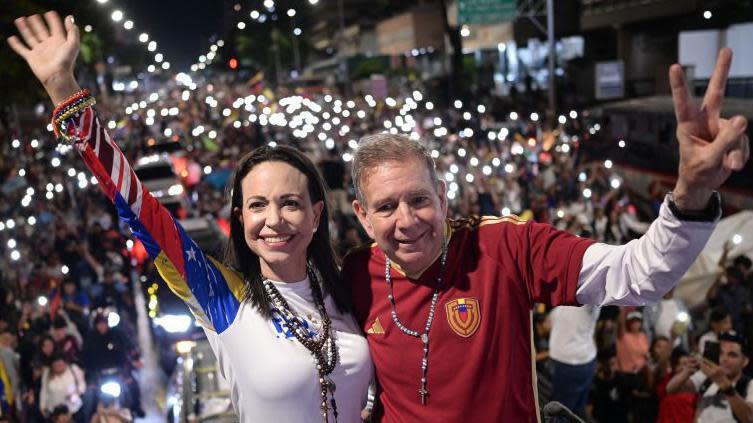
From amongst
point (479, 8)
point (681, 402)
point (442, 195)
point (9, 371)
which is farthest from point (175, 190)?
point (442, 195)


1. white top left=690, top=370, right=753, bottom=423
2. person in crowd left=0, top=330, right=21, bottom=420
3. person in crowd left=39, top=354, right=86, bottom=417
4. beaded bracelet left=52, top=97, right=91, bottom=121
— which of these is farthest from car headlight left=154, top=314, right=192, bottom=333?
beaded bracelet left=52, top=97, right=91, bottom=121

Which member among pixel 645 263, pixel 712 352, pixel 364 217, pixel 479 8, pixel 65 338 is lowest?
pixel 65 338

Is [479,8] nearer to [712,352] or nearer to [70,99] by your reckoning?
[712,352]

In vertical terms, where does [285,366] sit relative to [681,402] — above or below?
above

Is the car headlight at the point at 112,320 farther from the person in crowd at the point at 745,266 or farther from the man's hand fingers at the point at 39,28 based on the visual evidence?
the person in crowd at the point at 745,266

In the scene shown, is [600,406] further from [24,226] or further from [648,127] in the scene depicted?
[24,226]

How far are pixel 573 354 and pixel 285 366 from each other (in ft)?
14.8

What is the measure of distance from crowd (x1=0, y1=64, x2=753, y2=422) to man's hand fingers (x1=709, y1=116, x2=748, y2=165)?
5.44ft

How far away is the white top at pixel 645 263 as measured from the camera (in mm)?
2412

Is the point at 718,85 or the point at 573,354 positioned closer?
the point at 718,85

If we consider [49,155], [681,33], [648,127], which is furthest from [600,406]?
[49,155]

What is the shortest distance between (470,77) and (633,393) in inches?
1413

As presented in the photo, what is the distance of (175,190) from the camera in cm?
2125

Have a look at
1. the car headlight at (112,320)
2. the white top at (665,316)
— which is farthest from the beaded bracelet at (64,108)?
the car headlight at (112,320)
